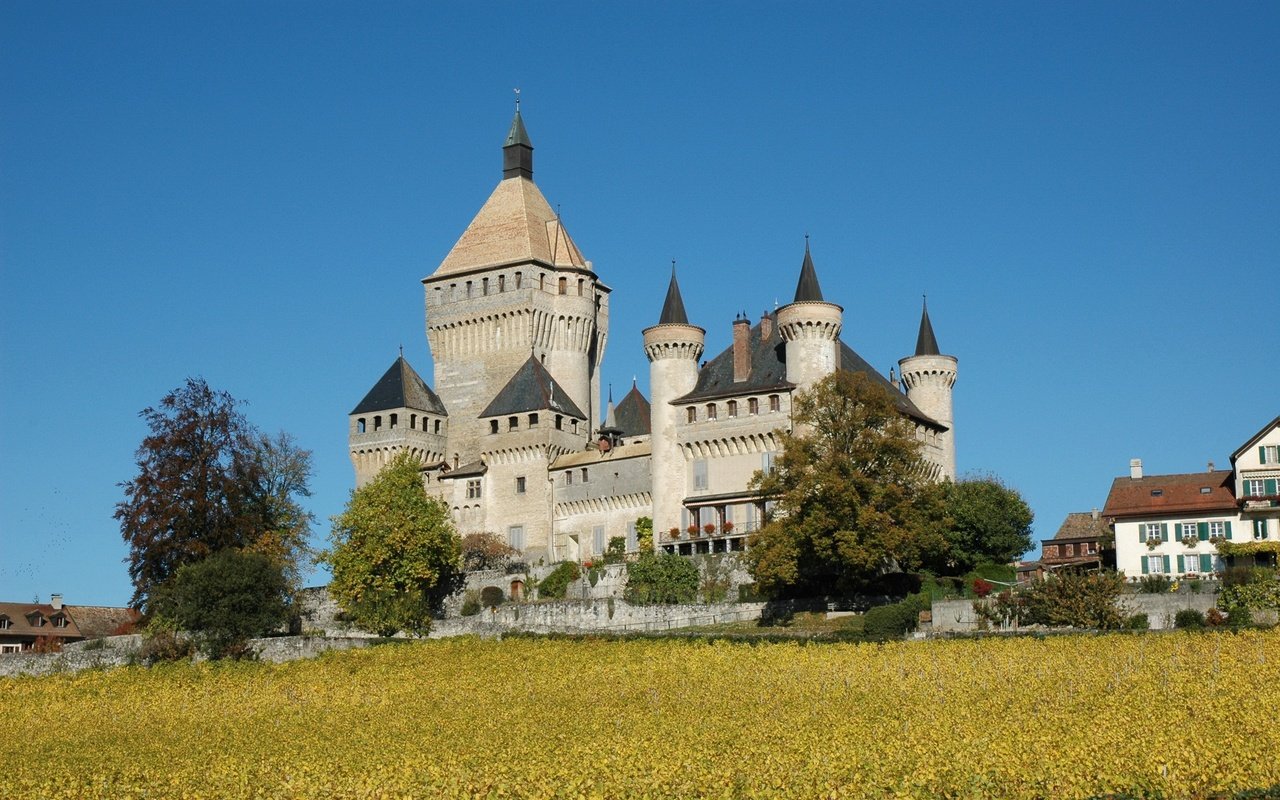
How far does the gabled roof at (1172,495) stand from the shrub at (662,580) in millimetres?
16512

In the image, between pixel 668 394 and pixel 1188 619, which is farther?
pixel 668 394

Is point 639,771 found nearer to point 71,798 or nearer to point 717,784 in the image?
point 717,784

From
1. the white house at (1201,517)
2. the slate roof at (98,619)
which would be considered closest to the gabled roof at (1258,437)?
the white house at (1201,517)

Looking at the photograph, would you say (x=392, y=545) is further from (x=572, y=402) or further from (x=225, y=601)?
(x=572, y=402)

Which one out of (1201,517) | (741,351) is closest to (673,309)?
(741,351)

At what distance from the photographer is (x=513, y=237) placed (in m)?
89.1

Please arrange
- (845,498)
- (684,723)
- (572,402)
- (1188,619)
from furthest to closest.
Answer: (572,402) → (845,498) → (1188,619) → (684,723)

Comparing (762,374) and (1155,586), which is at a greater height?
(762,374)

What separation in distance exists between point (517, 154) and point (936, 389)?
101 feet

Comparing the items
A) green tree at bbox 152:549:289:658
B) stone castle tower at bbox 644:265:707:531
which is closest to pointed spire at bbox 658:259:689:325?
stone castle tower at bbox 644:265:707:531

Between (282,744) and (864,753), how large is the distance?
13.7m

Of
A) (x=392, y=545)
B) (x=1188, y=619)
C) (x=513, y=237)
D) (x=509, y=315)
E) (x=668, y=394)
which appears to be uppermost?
(x=513, y=237)

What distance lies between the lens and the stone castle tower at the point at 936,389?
75.9m

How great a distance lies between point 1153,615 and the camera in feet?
177
